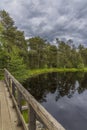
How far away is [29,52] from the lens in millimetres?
43312

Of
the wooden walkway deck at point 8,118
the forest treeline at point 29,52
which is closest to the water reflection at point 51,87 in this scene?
the forest treeline at point 29,52

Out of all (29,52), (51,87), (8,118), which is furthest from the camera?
(29,52)

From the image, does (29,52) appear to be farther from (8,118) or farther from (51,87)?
(8,118)

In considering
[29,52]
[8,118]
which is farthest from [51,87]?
[8,118]

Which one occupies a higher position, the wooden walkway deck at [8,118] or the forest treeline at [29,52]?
the forest treeline at [29,52]

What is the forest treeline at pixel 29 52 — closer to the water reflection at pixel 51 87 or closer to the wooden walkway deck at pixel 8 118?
the water reflection at pixel 51 87

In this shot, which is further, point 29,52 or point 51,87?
point 29,52

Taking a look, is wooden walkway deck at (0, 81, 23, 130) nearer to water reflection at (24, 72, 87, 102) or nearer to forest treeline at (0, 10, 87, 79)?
water reflection at (24, 72, 87, 102)

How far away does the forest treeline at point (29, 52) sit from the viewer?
22189mm

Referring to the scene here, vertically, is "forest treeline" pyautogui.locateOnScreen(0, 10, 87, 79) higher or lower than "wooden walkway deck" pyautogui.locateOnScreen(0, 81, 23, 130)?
higher

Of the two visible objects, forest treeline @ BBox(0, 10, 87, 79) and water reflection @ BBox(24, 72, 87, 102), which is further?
water reflection @ BBox(24, 72, 87, 102)

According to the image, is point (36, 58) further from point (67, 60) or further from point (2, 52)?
point (2, 52)

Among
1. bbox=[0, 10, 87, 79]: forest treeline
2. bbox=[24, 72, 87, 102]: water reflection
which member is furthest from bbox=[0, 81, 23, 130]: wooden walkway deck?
bbox=[0, 10, 87, 79]: forest treeline

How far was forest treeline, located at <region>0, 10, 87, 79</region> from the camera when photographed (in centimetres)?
2219
